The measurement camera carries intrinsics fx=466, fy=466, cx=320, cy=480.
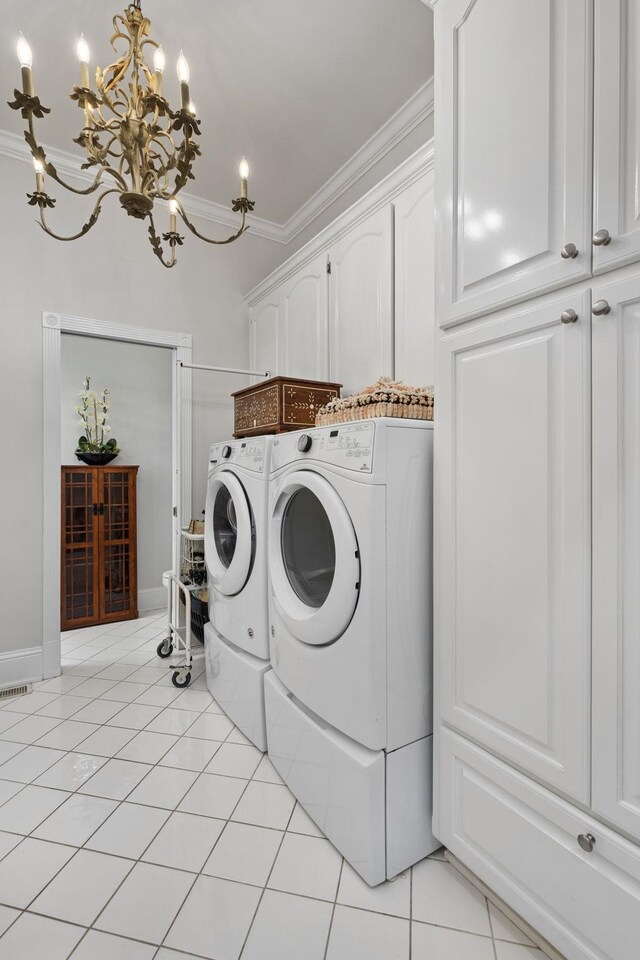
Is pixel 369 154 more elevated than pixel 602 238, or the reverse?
pixel 369 154

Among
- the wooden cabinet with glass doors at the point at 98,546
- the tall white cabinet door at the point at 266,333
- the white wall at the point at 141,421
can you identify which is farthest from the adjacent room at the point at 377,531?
the white wall at the point at 141,421

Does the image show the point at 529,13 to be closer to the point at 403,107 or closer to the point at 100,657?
the point at 403,107

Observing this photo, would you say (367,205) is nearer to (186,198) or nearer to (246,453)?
(246,453)

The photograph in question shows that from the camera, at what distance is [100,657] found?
2912mm

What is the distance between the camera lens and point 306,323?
2516mm

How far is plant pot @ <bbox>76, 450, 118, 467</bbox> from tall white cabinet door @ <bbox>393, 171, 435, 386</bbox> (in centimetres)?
268

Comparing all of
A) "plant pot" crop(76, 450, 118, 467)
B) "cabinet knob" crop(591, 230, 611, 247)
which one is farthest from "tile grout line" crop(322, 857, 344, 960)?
"plant pot" crop(76, 450, 118, 467)

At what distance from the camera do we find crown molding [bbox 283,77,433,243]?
2158mm

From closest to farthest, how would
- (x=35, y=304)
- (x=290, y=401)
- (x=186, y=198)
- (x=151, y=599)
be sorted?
1. (x=290, y=401)
2. (x=35, y=304)
3. (x=186, y=198)
4. (x=151, y=599)

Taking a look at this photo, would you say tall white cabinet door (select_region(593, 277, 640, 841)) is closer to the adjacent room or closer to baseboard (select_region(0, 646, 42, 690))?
the adjacent room

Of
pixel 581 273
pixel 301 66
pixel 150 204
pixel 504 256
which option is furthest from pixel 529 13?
pixel 301 66

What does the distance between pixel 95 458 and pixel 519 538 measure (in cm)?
341

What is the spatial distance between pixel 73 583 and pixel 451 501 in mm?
3231

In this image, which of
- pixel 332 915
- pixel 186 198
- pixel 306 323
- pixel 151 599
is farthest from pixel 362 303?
pixel 151 599
